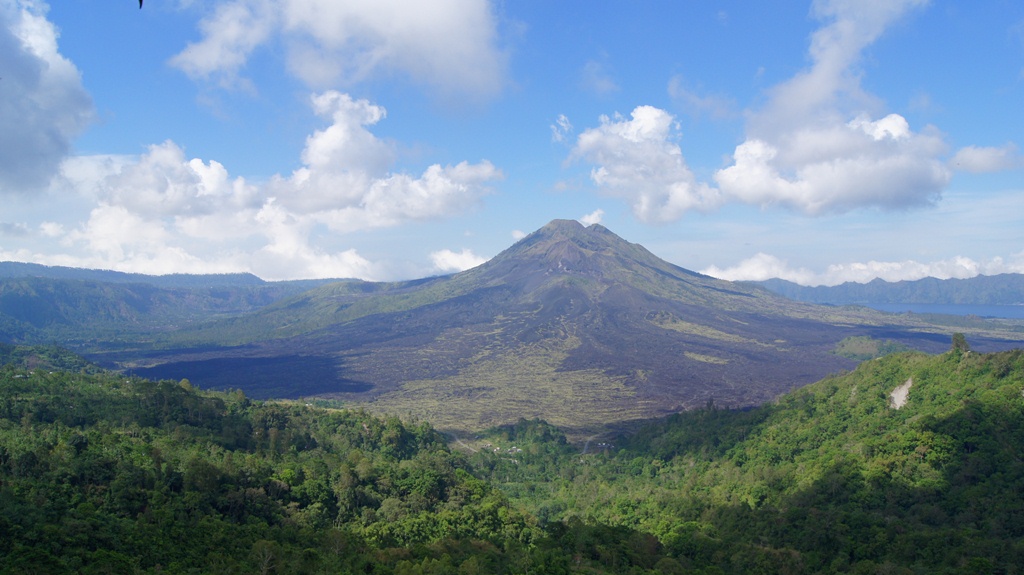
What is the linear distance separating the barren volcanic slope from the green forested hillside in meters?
26.6

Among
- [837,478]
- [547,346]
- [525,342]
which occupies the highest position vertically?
[525,342]

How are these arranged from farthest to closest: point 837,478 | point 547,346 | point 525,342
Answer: point 525,342, point 547,346, point 837,478

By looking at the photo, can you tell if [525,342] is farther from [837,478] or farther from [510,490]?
[837,478]

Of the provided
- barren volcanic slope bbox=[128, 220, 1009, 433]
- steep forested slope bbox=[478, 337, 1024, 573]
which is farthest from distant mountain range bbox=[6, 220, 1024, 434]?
steep forested slope bbox=[478, 337, 1024, 573]

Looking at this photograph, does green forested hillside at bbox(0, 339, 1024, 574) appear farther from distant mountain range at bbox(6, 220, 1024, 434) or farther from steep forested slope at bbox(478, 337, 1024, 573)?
distant mountain range at bbox(6, 220, 1024, 434)

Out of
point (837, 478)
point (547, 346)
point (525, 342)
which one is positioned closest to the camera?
point (837, 478)

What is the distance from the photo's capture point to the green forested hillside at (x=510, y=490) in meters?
20.8

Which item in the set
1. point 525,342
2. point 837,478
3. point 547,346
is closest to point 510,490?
point 837,478

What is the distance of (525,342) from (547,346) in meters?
5.24

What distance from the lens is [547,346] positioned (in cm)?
12094

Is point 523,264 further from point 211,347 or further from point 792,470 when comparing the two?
point 792,470

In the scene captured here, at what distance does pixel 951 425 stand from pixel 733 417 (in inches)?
740

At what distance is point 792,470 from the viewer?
115 ft

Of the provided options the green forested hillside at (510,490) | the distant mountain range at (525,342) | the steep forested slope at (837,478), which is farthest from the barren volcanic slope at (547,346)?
the green forested hillside at (510,490)
